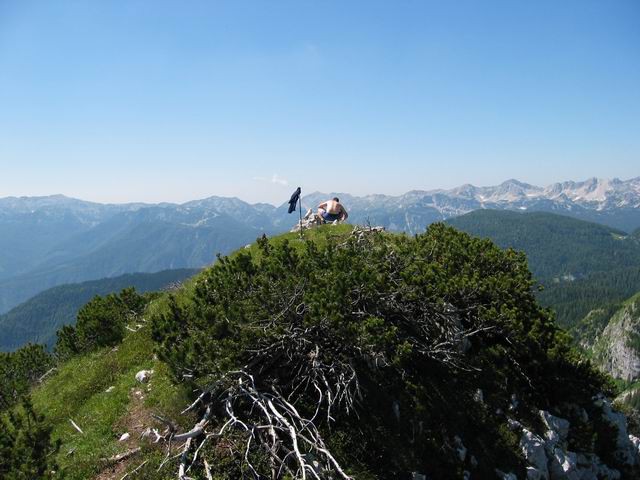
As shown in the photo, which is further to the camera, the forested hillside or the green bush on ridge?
the green bush on ridge

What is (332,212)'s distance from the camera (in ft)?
100

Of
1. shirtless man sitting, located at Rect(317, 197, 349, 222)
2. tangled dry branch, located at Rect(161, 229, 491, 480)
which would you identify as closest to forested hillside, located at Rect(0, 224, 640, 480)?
tangled dry branch, located at Rect(161, 229, 491, 480)

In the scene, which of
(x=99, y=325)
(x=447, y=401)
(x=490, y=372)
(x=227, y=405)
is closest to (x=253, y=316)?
(x=227, y=405)

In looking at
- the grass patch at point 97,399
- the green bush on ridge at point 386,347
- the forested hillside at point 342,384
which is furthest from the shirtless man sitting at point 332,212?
the grass patch at point 97,399

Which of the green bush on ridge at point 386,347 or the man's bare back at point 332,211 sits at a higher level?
the man's bare back at point 332,211

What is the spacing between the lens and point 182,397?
12219 millimetres

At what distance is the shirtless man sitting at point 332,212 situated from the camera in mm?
30444

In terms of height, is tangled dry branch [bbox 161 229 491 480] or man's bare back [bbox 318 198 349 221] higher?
man's bare back [bbox 318 198 349 221]

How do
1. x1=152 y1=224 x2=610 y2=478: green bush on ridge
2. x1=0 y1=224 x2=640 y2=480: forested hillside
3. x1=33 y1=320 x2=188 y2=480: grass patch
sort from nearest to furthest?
x1=0 y1=224 x2=640 y2=480: forested hillside < x1=33 y1=320 x2=188 y2=480: grass patch < x1=152 y1=224 x2=610 y2=478: green bush on ridge

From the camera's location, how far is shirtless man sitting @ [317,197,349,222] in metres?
30.4

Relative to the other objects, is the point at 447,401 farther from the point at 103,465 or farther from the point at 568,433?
the point at 103,465

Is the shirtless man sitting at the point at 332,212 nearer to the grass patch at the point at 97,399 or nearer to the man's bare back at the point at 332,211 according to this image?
the man's bare back at the point at 332,211

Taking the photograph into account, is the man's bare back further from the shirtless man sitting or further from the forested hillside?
the forested hillside

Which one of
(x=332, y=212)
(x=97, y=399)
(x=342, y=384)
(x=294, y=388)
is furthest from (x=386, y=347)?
(x=332, y=212)
